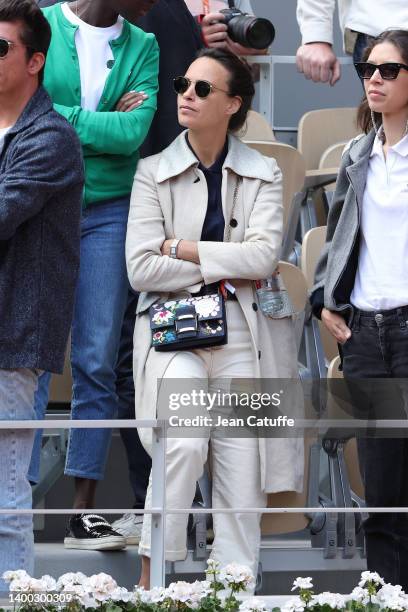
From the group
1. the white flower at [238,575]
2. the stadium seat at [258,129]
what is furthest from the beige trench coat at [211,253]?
the stadium seat at [258,129]

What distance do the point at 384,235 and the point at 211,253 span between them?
0.50 m

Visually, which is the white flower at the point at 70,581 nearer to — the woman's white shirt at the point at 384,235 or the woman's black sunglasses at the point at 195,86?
the woman's white shirt at the point at 384,235

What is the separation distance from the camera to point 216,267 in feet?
11.7

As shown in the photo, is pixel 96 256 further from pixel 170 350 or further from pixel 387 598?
pixel 387 598

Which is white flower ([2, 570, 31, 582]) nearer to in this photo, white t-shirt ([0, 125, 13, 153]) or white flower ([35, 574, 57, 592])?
white flower ([35, 574, 57, 592])

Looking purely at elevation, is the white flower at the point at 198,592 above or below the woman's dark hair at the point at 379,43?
below

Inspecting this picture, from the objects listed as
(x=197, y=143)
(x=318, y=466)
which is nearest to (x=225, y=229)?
(x=197, y=143)

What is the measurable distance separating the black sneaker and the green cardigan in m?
0.88

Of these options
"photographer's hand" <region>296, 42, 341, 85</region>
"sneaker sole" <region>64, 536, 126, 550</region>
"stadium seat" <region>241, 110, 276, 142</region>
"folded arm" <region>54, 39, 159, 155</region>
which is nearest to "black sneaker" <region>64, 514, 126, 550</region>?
"sneaker sole" <region>64, 536, 126, 550</region>

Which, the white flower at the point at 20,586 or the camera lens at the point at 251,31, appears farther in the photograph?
the camera lens at the point at 251,31

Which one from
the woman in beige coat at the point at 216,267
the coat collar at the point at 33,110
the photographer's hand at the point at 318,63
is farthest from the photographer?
the photographer's hand at the point at 318,63

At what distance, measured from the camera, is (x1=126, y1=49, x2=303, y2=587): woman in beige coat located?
11.3 ft

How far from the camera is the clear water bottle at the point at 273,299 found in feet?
12.0

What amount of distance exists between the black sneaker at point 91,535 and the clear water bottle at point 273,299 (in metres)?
0.73
